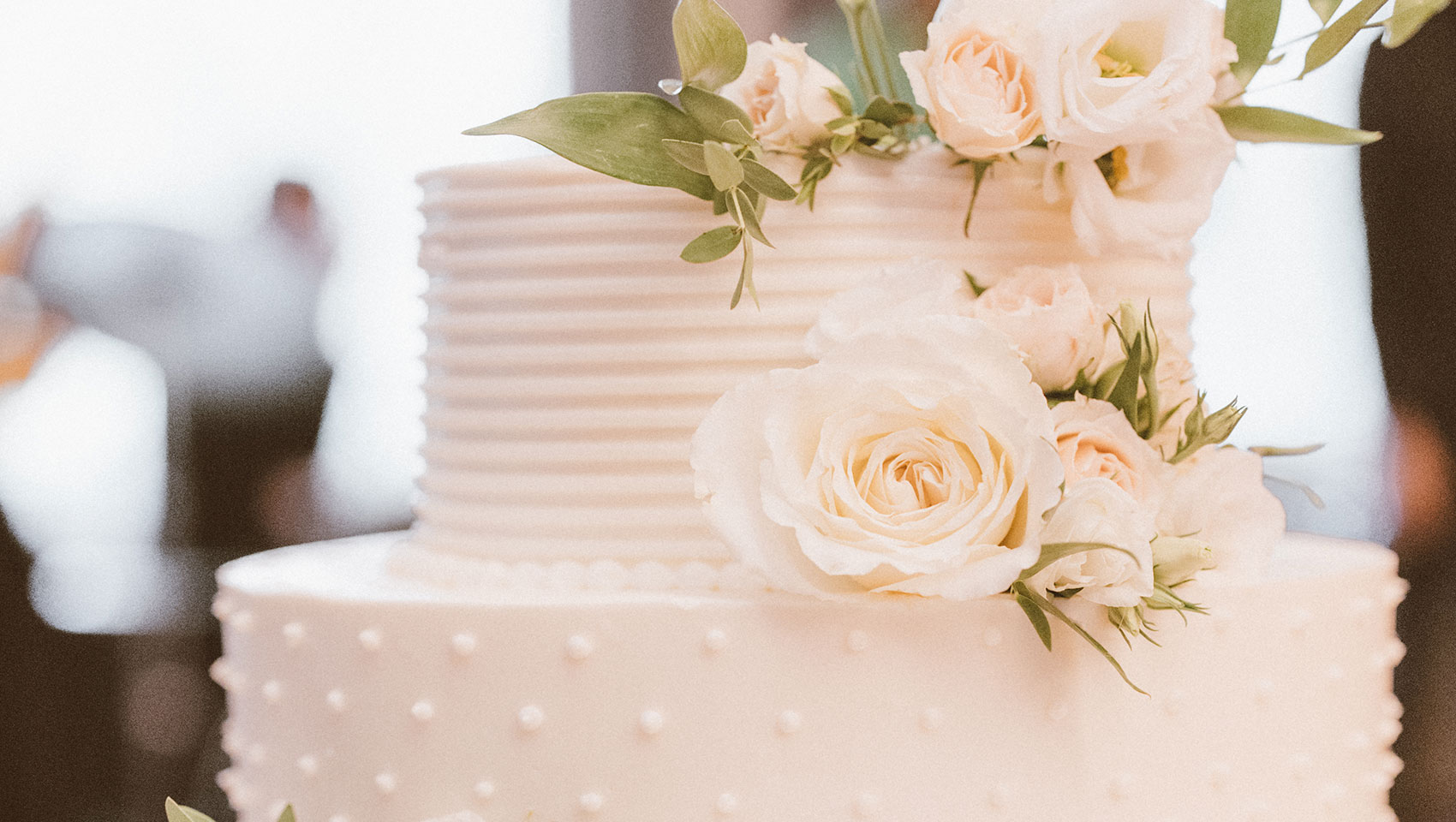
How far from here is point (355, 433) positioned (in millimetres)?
2115

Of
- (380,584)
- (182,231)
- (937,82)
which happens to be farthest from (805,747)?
(182,231)

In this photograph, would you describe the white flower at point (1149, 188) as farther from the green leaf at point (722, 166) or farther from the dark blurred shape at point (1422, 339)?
the dark blurred shape at point (1422, 339)

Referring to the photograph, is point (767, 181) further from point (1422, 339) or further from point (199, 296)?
point (199, 296)

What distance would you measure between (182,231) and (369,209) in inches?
12.6

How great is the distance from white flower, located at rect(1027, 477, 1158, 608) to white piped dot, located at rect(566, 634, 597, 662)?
0.29m

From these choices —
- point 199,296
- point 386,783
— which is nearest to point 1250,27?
point 386,783

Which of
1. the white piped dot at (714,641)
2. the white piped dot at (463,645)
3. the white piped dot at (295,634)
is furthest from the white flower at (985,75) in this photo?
the white piped dot at (295,634)

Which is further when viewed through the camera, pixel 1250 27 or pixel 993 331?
pixel 1250 27

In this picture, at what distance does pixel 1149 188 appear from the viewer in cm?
90

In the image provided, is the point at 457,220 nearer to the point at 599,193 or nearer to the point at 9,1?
the point at 599,193

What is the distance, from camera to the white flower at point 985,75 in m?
0.84

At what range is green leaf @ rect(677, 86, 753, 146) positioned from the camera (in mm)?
812

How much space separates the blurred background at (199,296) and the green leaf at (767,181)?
1258mm

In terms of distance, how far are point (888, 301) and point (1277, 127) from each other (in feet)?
1.10
